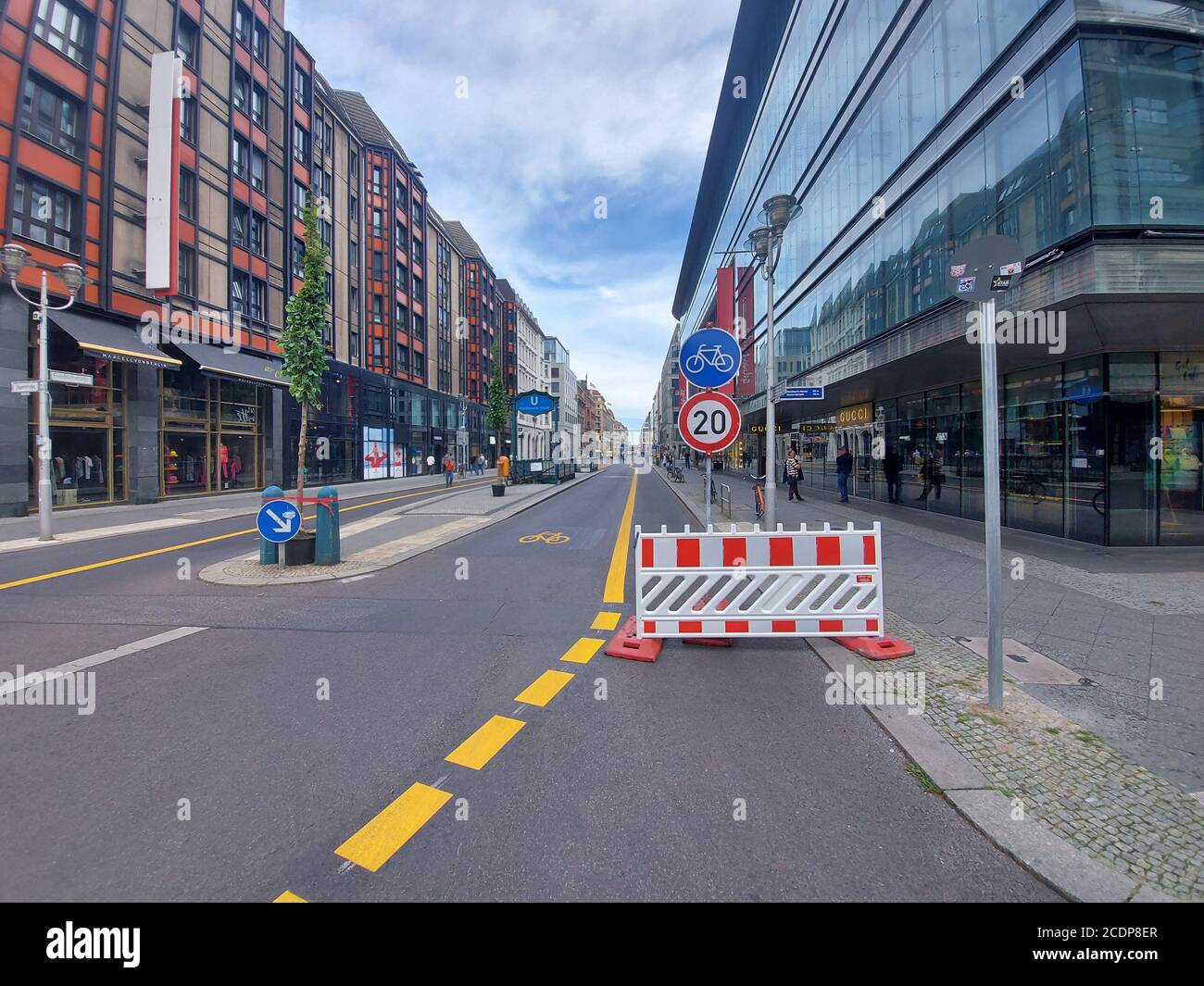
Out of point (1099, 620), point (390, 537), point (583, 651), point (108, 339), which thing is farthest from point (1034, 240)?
point (108, 339)

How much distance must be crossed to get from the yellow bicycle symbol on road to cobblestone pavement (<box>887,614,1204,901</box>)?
27.7 ft

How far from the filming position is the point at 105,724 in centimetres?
367

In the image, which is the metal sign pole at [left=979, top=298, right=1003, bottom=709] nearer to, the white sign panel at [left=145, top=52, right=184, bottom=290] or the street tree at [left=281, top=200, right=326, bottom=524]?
the street tree at [left=281, top=200, right=326, bottom=524]

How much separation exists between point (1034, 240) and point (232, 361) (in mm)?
26832

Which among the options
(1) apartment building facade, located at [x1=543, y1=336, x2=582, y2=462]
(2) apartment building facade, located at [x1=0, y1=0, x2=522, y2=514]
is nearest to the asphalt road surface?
(2) apartment building facade, located at [x1=0, y1=0, x2=522, y2=514]

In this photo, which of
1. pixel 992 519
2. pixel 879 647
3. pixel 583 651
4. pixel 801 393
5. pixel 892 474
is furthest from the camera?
pixel 892 474

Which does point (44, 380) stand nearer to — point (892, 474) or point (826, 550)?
point (826, 550)

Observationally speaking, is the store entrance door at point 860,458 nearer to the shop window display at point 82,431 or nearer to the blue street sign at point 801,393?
the blue street sign at point 801,393

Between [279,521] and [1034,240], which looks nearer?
[279,521]

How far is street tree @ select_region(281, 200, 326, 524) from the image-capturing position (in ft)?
29.6

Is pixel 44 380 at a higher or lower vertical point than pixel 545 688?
higher

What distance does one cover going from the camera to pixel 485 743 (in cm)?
346

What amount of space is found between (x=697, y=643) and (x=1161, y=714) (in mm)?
3417

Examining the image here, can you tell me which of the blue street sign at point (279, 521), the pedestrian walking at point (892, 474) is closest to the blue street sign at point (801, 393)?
the pedestrian walking at point (892, 474)
